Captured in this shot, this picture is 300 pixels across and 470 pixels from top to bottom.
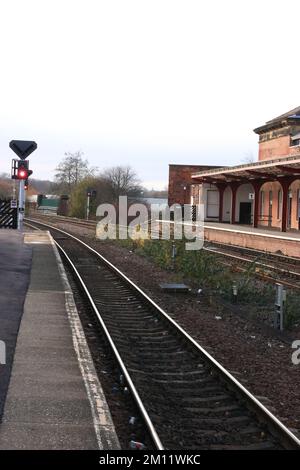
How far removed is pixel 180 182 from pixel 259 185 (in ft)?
61.1

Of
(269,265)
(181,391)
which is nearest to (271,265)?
(269,265)

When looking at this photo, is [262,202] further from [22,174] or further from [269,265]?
[22,174]

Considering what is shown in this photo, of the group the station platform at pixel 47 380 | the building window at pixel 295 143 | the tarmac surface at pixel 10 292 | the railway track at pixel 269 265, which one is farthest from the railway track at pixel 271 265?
the building window at pixel 295 143

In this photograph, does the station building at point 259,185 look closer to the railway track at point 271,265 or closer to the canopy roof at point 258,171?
the canopy roof at point 258,171

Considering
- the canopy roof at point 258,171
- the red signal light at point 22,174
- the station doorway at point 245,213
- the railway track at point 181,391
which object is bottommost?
the railway track at point 181,391

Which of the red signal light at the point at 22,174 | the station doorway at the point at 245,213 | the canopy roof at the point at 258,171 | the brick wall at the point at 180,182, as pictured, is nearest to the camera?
the red signal light at the point at 22,174

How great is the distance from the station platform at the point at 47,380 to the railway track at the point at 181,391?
473 millimetres

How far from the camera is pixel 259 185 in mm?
38094

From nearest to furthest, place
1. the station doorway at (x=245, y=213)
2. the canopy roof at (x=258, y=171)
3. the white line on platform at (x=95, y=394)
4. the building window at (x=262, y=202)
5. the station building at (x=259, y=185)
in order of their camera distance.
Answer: the white line on platform at (x=95, y=394) → the canopy roof at (x=258, y=171) → the station building at (x=259, y=185) → the building window at (x=262, y=202) → the station doorway at (x=245, y=213)

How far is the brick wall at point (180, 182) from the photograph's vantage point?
55.8 meters

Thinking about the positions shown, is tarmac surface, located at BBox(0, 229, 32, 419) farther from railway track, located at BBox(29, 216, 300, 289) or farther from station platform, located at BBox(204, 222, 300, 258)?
station platform, located at BBox(204, 222, 300, 258)

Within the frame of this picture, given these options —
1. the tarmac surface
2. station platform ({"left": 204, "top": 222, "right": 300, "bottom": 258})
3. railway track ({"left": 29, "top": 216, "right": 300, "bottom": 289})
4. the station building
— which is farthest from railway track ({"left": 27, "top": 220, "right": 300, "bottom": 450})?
the station building

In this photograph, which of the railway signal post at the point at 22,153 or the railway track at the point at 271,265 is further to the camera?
the railway signal post at the point at 22,153
